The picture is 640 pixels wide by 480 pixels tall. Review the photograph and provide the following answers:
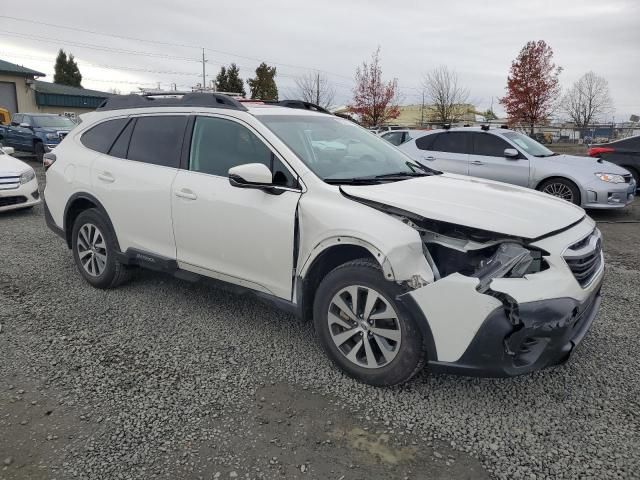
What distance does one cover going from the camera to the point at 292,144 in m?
3.54

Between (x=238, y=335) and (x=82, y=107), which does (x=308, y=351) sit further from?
(x=82, y=107)

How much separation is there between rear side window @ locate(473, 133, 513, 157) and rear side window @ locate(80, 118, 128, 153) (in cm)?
668

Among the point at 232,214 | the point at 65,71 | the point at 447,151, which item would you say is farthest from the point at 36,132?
the point at 65,71

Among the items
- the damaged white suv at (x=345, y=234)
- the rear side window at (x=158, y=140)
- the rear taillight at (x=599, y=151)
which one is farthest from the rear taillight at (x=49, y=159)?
the rear taillight at (x=599, y=151)

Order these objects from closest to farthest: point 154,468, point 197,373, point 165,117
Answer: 1. point 154,468
2. point 197,373
3. point 165,117

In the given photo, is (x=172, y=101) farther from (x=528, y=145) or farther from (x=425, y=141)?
(x=528, y=145)

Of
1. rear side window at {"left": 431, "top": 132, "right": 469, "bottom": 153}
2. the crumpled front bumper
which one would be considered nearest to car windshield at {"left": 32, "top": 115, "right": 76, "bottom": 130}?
rear side window at {"left": 431, "top": 132, "right": 469, "bottom": 153}

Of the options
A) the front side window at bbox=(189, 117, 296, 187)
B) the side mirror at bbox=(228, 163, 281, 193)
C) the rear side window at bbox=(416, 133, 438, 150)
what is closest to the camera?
the side mirror at bbox=(228, 163, 281, 193)

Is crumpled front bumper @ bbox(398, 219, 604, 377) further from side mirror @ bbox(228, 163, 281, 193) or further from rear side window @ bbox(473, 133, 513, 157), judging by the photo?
rear side window @ bbox(473, 133, 513, 157)

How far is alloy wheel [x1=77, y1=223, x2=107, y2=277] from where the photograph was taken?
4.65 meters

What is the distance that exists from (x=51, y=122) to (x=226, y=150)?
1644 cm

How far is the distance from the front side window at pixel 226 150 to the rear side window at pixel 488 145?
6565mm

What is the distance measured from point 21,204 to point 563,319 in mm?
8600

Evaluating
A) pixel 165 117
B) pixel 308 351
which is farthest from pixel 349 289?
pixel 165 117
